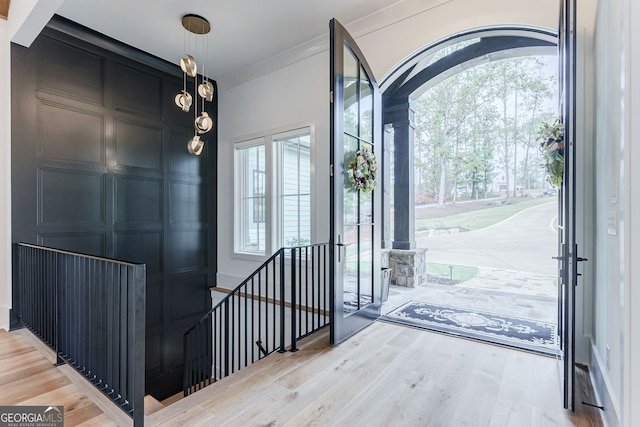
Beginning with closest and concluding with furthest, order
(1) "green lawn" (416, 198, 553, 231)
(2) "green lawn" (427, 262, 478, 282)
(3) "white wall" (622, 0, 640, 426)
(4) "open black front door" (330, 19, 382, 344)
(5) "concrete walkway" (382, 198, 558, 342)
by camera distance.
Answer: (3) "white wall" (622, 0, 640, 426) → (4) "open black front door" (330, 19, 382, 344) → (5) "concrete walkway" (382, 198, 558, 342) → (1) "green lawn" (416, 198, 553, 231) → (2) "green lawn" (427, 262, 478, 282)

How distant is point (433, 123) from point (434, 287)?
9.73ft

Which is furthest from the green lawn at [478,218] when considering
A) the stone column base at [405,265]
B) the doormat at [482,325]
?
the doormat at [482,325]

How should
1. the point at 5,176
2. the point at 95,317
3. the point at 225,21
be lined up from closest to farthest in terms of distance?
1. the point at 95,317
2. the point at 5,176
3. the point at 225,21

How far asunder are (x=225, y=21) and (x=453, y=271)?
5.12 meters

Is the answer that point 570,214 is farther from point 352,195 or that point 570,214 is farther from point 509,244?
point 509,244

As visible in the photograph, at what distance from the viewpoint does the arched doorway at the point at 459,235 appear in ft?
12.4

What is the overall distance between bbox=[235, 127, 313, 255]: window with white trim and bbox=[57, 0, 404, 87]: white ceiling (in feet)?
3.64

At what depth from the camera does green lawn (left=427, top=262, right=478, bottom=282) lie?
5.46 m

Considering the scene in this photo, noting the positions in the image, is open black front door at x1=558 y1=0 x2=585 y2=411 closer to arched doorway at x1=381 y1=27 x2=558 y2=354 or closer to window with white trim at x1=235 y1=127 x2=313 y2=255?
arched doorway at x1=381 y1=27 x2=558 y2=354

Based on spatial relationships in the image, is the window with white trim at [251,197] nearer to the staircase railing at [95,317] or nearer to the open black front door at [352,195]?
the open black front door at [352,195]

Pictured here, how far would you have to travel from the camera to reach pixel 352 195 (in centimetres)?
309

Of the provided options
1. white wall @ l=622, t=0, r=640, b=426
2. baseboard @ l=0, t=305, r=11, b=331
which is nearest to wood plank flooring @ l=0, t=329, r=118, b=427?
baseboard @ l=0, t=305, r=11, b=331

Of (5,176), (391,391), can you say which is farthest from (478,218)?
(5,176)

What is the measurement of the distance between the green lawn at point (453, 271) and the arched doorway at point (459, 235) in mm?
24
